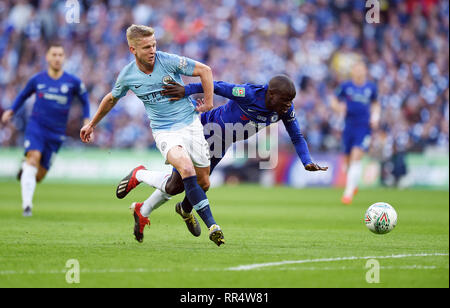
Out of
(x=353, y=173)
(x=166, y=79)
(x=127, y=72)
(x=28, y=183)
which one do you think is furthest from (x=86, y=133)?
(x=353, y=173)

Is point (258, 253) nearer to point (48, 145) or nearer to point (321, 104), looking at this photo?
point (48, 145)

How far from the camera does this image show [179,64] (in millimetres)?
7672

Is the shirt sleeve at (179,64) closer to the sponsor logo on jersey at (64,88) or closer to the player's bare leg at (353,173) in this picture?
the sponsor logo on jersey at (64,88)

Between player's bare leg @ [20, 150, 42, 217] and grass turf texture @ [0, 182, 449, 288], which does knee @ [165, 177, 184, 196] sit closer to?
grass turf texture @ [0, 182, 449, 288]

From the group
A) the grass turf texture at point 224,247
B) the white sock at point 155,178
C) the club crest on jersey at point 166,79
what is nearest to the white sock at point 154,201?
the white sock at point 155,178

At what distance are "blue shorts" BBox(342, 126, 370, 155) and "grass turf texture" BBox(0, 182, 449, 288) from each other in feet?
5.72

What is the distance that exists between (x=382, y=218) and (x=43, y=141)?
20.1 ft

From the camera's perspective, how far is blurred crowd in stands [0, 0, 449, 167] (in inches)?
937

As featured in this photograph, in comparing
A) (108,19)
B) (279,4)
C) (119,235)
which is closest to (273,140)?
(279,4)

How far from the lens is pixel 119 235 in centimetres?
883

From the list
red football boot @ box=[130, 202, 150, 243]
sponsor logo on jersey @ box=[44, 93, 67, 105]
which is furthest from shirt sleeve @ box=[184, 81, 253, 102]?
sponsor logo on jersey @ box=[44, 93, 67, 105]

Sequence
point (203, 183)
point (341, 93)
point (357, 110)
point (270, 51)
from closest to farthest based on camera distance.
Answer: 1. point (203, 183)
2. point (357, 110)
3. point (341, 93)
4. point (270, 51)

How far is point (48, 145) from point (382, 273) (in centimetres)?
779

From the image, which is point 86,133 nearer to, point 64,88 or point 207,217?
point 207,217
